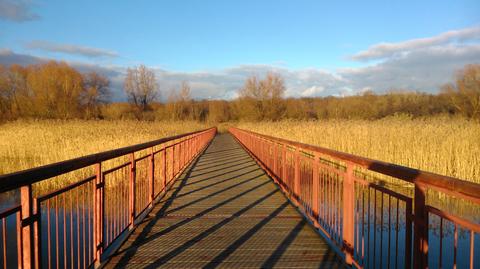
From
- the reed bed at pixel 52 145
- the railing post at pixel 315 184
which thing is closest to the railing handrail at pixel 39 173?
the railing post at pixel 315 184

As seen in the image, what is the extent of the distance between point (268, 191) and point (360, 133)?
7.57 metres

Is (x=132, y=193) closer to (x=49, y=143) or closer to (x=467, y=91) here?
(x=49, y=143)

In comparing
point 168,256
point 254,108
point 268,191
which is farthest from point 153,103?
point 168,256

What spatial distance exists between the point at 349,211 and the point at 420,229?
1.33m

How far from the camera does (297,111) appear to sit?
5297cm

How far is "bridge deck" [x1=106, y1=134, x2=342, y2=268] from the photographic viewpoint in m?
3.91

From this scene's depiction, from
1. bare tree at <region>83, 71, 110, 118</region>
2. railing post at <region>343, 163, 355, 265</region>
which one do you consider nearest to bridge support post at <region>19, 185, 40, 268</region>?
railing post at <region>343, 163, 355, 265</region>

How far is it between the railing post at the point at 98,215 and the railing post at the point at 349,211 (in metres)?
2.58

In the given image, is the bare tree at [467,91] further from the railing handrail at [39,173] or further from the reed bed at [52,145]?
the railing handrail at [39,173]

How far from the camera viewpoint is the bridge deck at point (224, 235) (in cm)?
391

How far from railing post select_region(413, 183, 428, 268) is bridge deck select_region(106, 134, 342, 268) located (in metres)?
1.50

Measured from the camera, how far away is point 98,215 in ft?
12.4

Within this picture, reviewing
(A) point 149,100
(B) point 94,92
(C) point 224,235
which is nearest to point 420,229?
(C) point 224,235

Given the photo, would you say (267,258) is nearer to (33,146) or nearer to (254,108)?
(33,146)
